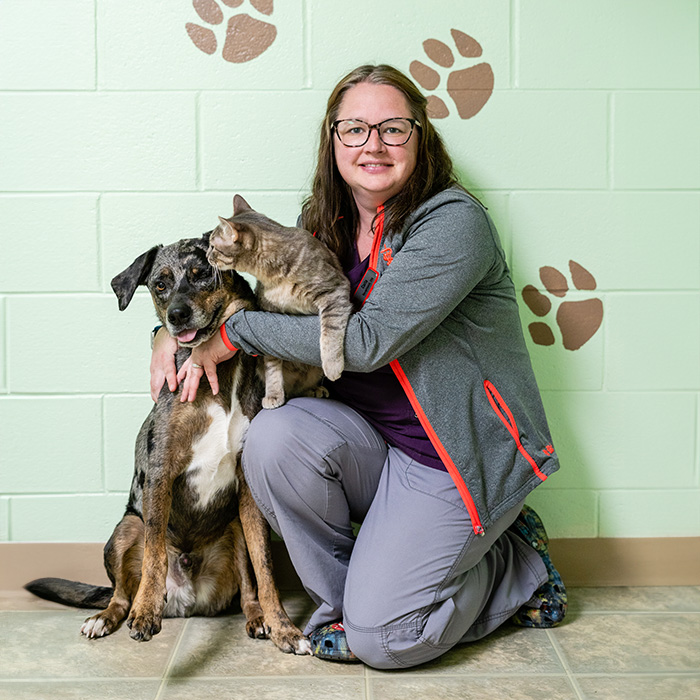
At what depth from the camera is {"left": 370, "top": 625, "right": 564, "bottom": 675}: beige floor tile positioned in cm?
199

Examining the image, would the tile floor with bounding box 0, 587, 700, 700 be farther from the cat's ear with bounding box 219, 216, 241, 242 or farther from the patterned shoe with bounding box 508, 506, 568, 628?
the cat's ear with bounding box 219, 216, 241, 242

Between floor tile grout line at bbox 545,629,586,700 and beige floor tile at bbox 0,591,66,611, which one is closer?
floor tile grout line at bbox 545,629,586,700

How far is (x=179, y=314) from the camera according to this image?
2018mm

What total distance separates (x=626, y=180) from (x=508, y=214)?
384 millimetres

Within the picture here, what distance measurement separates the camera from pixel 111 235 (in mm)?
2441

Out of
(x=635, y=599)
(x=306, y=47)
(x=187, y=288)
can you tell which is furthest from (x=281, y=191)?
(x=635, y=599)

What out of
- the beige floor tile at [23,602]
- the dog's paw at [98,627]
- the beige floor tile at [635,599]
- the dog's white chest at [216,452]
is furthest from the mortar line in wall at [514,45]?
the beige floor tile at [23,602]

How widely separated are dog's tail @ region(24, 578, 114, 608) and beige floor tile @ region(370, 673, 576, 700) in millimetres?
896

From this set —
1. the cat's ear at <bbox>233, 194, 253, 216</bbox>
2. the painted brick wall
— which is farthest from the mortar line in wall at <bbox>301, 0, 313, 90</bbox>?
the cat's ear at <bbox>233, 194, 253, 216</bbox>

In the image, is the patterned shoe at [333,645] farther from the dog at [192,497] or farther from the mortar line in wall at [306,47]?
the mortar line in wall at [306,47]

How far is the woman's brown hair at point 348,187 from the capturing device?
6.82ft

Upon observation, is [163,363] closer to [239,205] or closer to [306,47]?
[239,205]

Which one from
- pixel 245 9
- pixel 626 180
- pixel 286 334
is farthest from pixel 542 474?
pixel 245 9

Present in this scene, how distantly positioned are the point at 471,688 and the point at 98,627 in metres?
1.02
